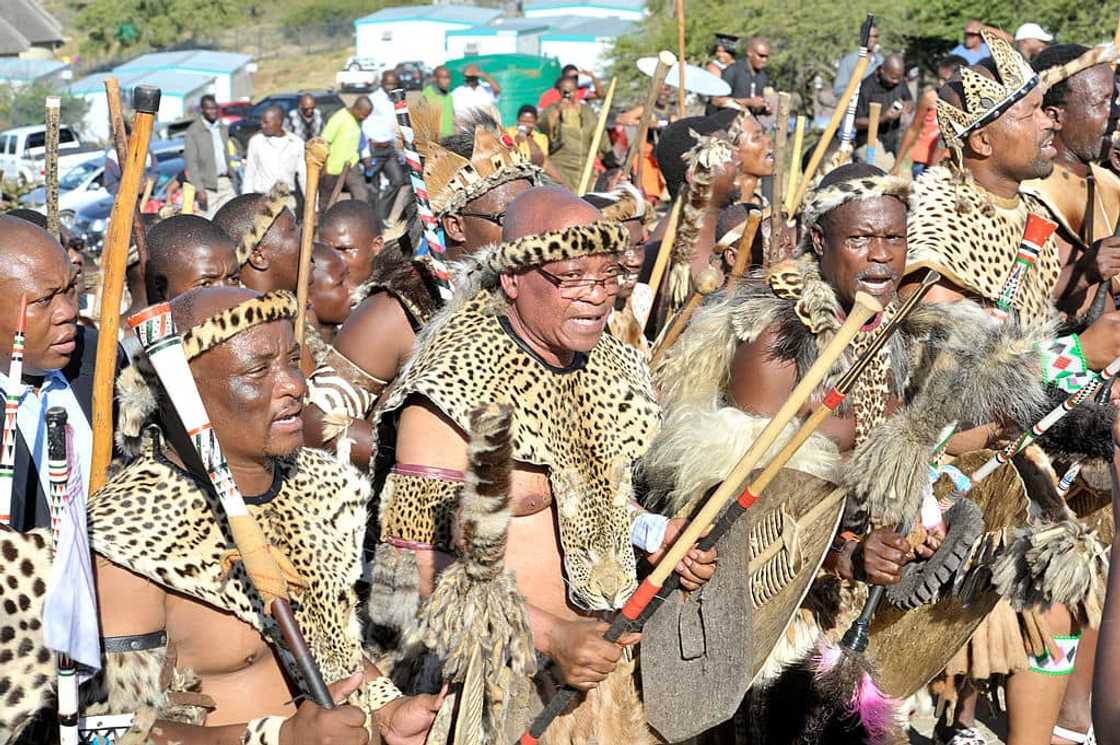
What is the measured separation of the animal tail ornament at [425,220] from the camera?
5395 millimetres

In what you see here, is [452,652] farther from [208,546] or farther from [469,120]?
[469,120]

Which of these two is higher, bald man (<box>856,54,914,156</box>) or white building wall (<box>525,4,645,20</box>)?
bald man (<box>856,54,914,156</box>)

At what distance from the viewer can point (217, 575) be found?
350cm

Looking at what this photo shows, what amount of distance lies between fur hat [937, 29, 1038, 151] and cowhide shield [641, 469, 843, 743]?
2.00 meters

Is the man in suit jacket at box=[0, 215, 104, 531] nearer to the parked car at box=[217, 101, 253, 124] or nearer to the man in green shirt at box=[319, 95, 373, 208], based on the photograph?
the man in green shirt at box=[319, 95, 373, 208]

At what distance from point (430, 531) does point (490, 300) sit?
28.1 inches

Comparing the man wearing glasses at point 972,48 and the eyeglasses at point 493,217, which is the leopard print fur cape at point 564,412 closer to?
the eyeglasses at point 493,217

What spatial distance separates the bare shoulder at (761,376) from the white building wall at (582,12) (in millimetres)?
50724

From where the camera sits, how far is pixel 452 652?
373cm

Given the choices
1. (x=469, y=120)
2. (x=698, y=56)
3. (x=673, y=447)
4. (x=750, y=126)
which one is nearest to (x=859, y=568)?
(x=673, y=447)

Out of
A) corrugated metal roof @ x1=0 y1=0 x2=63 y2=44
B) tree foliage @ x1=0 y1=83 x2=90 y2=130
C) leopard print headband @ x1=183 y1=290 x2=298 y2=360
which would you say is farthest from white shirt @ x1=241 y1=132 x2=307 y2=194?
corrugated metal roof @ x1=0 y1=0 x2=63 y2=44

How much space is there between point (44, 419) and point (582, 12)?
184 ft

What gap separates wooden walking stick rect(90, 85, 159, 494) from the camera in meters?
3.66

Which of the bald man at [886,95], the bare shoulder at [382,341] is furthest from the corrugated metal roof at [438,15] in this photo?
the bare shoulder at [382,341]
